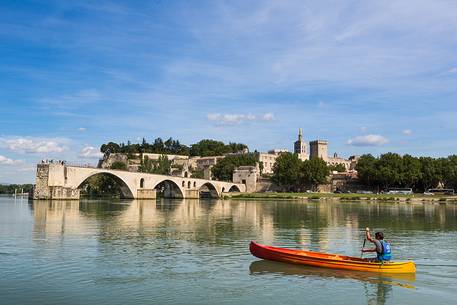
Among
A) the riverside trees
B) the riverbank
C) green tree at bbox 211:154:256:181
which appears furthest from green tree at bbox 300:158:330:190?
green tree at bbox 211:154:256:181

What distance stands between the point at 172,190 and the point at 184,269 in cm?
10018

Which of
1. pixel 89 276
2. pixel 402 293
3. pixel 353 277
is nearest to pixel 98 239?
pixel 89 276

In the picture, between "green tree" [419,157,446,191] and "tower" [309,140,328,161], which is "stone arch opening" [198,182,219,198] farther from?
"tower" [309,140,328,161]

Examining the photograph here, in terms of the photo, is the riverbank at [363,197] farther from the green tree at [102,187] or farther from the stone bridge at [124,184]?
the green tree at [102,187]

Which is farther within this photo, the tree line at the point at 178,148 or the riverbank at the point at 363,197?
the tree line at the point at 178,148

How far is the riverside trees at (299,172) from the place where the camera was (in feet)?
423

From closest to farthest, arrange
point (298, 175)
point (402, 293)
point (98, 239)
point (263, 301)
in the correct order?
point (263, 301), point (402, 293), point (98, 239), point (298, 175)

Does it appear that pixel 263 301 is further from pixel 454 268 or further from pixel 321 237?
pixel 321 237

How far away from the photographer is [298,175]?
130 m

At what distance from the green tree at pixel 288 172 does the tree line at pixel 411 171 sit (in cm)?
1720

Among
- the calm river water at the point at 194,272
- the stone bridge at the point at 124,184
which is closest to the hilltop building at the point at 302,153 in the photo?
the stone bridge at the point at 124,184

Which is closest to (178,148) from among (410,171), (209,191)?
(209,191)

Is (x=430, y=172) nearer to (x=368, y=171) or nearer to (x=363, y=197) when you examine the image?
(x=368, y=171)

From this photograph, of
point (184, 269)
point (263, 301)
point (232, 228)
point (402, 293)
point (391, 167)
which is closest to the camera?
point (263, 301)
